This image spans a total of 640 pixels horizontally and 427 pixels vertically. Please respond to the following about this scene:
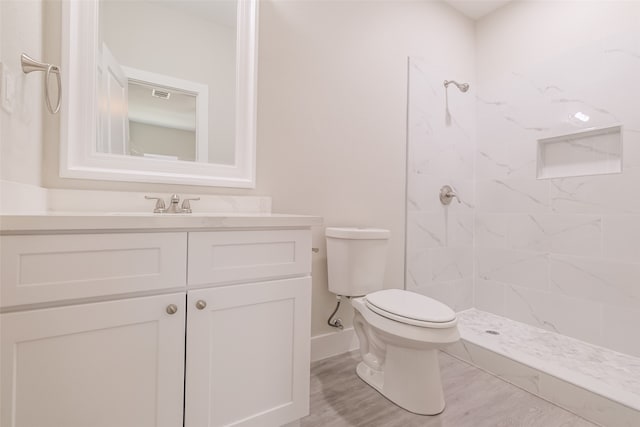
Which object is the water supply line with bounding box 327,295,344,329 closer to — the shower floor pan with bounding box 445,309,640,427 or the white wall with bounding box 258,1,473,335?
the white wall with bounding box 258,1,473,335

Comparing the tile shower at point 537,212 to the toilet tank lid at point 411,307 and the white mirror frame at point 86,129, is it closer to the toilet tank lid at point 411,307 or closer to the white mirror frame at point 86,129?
the toilet tank lid at point 411,307

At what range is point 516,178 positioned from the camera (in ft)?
7.06

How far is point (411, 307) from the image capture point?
133 centimetres

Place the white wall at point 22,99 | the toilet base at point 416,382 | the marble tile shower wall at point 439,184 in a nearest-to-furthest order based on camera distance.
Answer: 1. the white wall at point 22,99
2. the toilet base at point 416,382
3. the marble tile shower wall at point 439,184

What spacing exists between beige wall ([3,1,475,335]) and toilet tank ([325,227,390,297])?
0.12m

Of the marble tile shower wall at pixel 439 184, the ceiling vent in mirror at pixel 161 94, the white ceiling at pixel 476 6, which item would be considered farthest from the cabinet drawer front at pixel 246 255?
the white ceiling at pixel 476 6

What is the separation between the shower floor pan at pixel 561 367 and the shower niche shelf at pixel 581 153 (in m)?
1.06

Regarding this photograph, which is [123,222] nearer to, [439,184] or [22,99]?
[22,99]

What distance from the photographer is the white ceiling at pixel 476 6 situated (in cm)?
224

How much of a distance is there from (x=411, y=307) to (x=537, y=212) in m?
1.38

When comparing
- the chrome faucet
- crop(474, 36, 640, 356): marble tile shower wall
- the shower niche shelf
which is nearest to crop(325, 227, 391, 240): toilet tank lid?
the chrome faucet

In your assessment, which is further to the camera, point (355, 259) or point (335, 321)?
point (335, 321)

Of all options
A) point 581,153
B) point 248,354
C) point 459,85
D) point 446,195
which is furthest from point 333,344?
point 459,85

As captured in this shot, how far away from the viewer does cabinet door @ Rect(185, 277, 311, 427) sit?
91 cm
